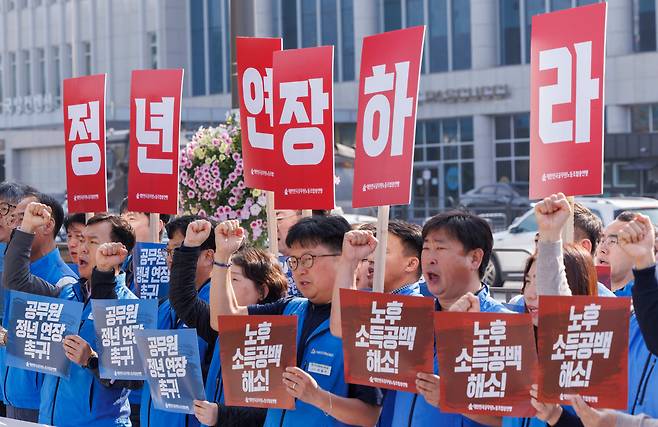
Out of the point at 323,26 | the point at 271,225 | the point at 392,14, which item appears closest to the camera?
the point at 271,225

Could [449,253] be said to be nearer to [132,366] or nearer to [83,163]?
[132,366]

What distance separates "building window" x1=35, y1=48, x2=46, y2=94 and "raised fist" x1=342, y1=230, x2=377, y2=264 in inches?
2195

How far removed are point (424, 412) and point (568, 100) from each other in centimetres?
144

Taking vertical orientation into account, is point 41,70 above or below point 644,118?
above

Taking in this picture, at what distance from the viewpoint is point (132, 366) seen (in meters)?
5.44

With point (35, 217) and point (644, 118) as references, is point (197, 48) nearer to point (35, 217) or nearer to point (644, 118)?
point (644, 118)

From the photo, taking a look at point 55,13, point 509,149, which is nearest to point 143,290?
point 509,149

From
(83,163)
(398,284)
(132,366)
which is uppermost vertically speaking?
(83,163)

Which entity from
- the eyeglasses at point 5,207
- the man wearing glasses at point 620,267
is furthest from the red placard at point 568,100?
the eyeglasses at point 5,207

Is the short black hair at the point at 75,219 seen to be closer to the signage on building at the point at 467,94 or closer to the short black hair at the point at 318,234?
the short black hair at the point at 318,234

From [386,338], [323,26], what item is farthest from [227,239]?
[323,26]

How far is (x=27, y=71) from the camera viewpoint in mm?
60406

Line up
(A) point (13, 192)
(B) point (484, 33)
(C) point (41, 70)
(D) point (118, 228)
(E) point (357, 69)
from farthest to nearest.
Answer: (C) point (41, 70) < (E) point (357, 69) < (B) point (484, 33) < (A) point (13, 192) < (D) point (118, 228)

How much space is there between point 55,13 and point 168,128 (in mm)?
53383
